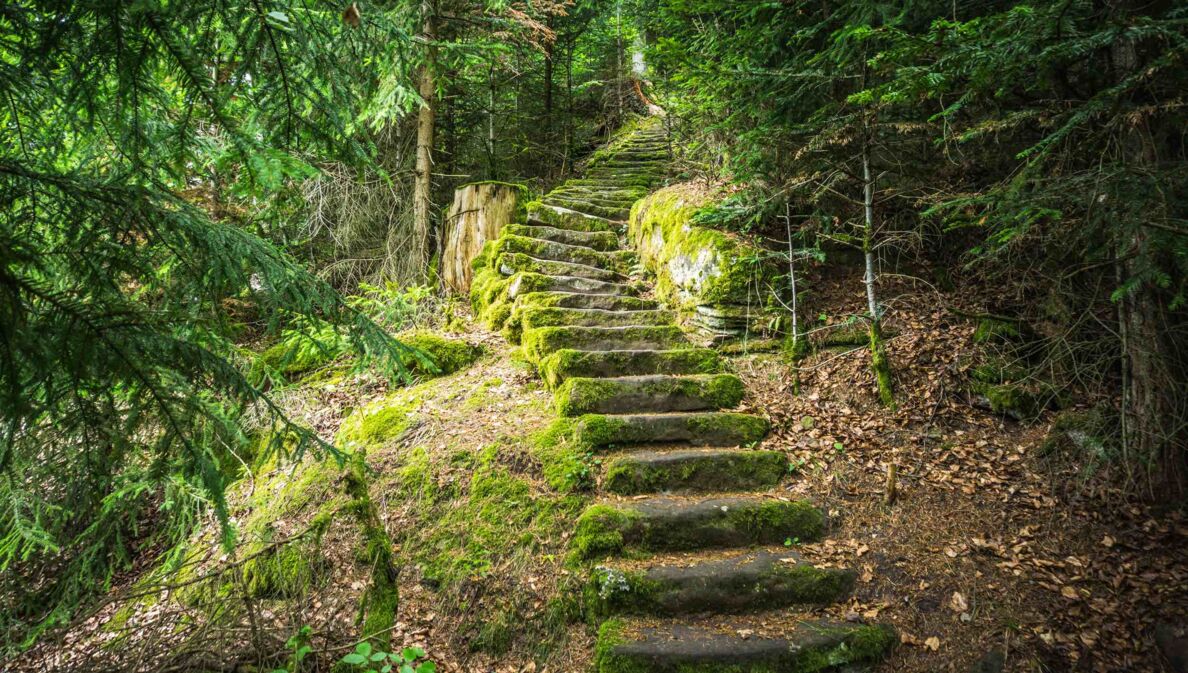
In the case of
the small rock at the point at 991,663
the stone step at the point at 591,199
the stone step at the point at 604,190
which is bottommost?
the small rock at the point at 991,663

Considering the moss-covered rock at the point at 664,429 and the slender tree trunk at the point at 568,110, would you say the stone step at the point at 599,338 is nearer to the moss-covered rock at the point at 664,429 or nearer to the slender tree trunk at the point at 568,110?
the moss-covered rock at the point at 664,429

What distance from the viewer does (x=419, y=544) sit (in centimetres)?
400

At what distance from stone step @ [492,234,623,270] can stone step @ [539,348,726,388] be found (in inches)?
106

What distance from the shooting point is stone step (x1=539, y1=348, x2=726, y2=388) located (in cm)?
554

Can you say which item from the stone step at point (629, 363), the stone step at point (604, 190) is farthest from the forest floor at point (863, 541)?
the stone step at point (604, 190)

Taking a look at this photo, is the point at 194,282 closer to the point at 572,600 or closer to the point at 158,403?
the point at 158,403

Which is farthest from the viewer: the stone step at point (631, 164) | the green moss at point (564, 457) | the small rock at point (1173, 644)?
the stone step at point (631, 164)

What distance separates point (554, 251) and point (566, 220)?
1.10 metres

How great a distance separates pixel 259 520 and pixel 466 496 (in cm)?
182

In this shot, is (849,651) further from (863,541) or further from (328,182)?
(328,182)

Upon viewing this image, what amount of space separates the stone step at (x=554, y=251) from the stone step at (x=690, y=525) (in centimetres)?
470

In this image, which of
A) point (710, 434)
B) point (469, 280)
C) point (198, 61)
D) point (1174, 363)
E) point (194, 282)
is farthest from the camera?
point (469, 280)

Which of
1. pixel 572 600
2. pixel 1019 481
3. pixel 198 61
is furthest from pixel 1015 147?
pixel 198 61

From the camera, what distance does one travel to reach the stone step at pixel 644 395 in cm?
511
